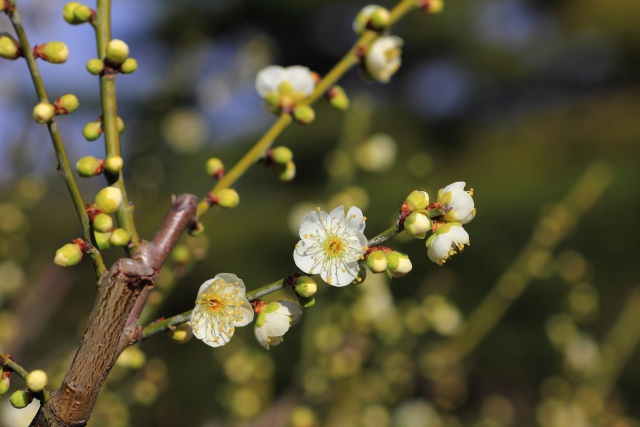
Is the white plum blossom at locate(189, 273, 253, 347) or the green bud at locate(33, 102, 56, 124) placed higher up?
the green bud at locate(33, 102, 56, 124)

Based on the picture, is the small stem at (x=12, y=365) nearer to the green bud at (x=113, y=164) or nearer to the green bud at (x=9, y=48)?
the green bud at (x=113, y=164)

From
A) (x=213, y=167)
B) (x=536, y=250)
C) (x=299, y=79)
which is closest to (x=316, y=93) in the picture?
(x=299, y=79)

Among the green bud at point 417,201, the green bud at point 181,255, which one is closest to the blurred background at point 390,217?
the green bud at point 181,255

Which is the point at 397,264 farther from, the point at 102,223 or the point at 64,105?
the point at 64,105

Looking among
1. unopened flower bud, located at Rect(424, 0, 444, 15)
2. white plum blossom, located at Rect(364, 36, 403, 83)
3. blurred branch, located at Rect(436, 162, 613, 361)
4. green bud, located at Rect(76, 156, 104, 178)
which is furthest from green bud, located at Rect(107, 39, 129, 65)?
blurred branch, located at Rect(436, 162, 613, 361)

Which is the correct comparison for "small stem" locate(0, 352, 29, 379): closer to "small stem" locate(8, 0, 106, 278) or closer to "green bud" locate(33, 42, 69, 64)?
"small stem" locate(8, 0, 106, 278)

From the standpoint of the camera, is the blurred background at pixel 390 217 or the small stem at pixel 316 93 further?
the blurred background at pixel 390 217

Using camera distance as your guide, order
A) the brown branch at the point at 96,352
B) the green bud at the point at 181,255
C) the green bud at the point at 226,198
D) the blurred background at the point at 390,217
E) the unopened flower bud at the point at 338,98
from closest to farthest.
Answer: the brown branch at the point at 96,352 → the green bud at the point at 226,198 → the unopened flower bud at the point at 338,98 → the green bud at the point at 181,255 → the blurred background at the point at 390,217
